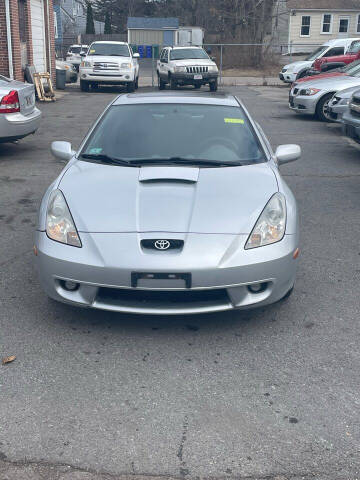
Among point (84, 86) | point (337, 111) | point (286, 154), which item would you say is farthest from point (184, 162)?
point (84, 86)

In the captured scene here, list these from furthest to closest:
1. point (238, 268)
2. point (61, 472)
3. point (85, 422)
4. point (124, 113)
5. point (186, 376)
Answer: point (124, 113) < point (238, 268) < point (186, 376) < point (85, 422) < point (61, 472)

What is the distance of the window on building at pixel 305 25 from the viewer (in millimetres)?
52094

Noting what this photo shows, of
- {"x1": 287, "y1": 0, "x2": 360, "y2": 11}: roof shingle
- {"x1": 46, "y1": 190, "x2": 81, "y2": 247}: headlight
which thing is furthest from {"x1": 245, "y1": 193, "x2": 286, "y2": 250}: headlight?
{"x1": 287, "y1": 0, "x2": 360, "y2": 11}: roof shingle

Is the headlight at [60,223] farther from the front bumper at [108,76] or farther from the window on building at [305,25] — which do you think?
the window on building at [305,25]

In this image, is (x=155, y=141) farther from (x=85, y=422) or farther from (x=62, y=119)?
(x=62, y=119)

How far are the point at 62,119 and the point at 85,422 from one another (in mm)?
13351

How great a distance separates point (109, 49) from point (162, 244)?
22.3m

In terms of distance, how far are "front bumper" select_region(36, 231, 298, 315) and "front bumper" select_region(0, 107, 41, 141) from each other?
6.09 meters

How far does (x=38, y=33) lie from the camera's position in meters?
22.8

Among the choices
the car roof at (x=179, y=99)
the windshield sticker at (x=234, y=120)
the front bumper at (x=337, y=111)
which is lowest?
the front bumper at (x=337, y=111)

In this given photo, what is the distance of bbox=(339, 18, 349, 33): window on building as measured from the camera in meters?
52.0

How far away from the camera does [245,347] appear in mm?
3957

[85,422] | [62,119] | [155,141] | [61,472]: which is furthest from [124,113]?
[62,119]

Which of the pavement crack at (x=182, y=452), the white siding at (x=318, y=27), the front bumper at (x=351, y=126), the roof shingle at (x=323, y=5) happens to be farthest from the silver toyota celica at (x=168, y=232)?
the roof shingle at (x=323, y=5)
